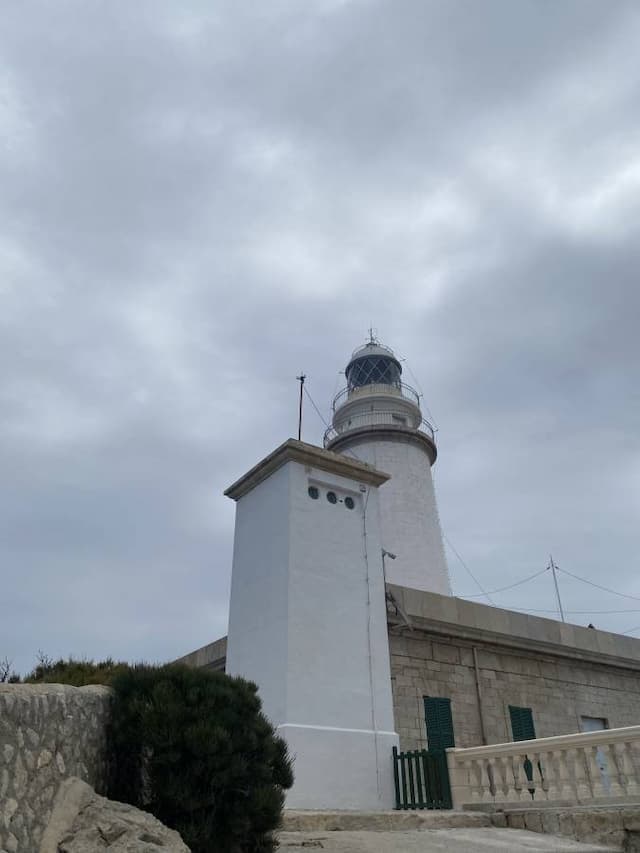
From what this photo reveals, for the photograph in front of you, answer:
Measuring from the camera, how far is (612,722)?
1361 cm

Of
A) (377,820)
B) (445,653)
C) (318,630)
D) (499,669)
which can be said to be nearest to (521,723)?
(499,669)

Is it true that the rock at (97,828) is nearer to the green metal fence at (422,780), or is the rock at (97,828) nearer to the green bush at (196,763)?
the green bush at (196,763)

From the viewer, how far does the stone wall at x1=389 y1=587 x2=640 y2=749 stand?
11.1 meters

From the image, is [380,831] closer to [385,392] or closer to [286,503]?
[286,503]

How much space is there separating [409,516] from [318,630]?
986 cm

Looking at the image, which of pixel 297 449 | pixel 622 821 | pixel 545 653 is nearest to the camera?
pixel 622 821

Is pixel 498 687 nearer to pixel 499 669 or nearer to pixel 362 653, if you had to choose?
pixel 499 669

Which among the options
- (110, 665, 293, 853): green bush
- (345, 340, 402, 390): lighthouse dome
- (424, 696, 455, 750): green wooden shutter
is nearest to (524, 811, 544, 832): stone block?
(424, 696, 455, 750): green wooden shutter

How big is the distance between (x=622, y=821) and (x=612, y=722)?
24.7ft

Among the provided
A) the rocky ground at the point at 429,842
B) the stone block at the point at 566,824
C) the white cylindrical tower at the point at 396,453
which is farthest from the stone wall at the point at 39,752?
the white cylindrical tower at the point at 396,453

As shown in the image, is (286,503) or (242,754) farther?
(286,503)

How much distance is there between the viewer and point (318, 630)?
31.9ft

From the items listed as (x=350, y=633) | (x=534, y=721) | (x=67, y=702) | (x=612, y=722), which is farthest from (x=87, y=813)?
(x=612, y=722)

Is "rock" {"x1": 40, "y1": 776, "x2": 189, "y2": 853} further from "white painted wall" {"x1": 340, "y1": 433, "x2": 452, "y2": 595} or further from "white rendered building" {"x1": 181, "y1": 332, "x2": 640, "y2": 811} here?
"white painted wall" {"x1": 340, "y1": 433, "x2": 452, "y2": 595}
